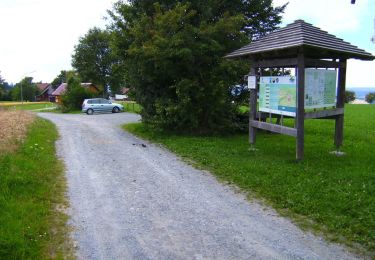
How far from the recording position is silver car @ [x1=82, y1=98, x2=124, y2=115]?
37.0m

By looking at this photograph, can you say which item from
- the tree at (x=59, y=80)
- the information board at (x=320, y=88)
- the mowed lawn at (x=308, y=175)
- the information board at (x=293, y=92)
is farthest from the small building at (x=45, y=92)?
the information board at (x=320, y=88)

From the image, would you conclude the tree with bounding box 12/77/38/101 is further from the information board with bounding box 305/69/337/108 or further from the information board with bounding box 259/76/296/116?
the information board with bounding box 305/69/337/108

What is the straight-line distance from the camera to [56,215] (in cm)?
609

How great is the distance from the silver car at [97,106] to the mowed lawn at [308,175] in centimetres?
2428

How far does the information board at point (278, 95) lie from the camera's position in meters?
9.70

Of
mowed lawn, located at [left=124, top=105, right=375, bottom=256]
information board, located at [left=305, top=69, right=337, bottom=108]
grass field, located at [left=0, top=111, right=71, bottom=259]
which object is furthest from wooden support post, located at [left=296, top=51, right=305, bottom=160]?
grass field, located at [left=0, top=111, right=71, bottom=259]

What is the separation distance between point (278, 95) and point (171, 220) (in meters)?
5.60

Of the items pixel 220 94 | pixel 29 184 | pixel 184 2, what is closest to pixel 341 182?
pixel 29 184

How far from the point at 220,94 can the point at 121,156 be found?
199 inches

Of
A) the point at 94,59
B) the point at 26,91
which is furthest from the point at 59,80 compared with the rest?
Result: the point at 94,59

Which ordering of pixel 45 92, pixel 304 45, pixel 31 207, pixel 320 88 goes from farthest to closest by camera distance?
pixel 45 92 → pixel 320 88 → pixel 304 45 → pixel 31 207

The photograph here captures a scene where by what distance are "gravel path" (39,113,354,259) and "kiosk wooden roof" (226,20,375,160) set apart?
2.82 m

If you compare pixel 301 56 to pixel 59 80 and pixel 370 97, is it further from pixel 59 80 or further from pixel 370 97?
pixel 59 80

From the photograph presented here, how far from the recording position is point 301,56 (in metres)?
9.27
